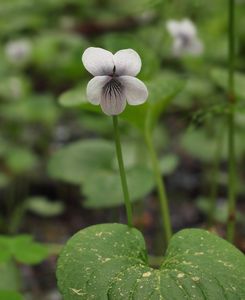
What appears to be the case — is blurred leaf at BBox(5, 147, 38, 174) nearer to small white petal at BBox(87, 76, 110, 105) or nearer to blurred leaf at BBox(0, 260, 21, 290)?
blurred leaf at BBox(0, 260, 21, 290)

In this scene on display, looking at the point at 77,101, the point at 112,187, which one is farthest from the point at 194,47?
the point at 77,101

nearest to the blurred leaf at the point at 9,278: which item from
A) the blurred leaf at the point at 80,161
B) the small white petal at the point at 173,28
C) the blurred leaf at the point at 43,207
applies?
the blurred leaf at the point at 80,161

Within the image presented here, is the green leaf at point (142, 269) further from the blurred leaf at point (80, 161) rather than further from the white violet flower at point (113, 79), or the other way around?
the blurred leaf at point (80, 161)

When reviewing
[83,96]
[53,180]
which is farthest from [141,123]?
[53,180]

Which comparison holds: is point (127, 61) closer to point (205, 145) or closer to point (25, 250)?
point (25, 250)

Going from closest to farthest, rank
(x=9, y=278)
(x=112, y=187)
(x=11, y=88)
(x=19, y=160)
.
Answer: (x=9, y=278)
(x=112, y=187)
(x=19, y=160)
(x=11, y=88)

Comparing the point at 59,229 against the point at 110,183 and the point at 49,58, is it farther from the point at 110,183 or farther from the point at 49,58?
the point at 49,58

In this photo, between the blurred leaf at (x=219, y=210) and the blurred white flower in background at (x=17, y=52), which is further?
the blurred white flower in background at (x=17, y=52)
